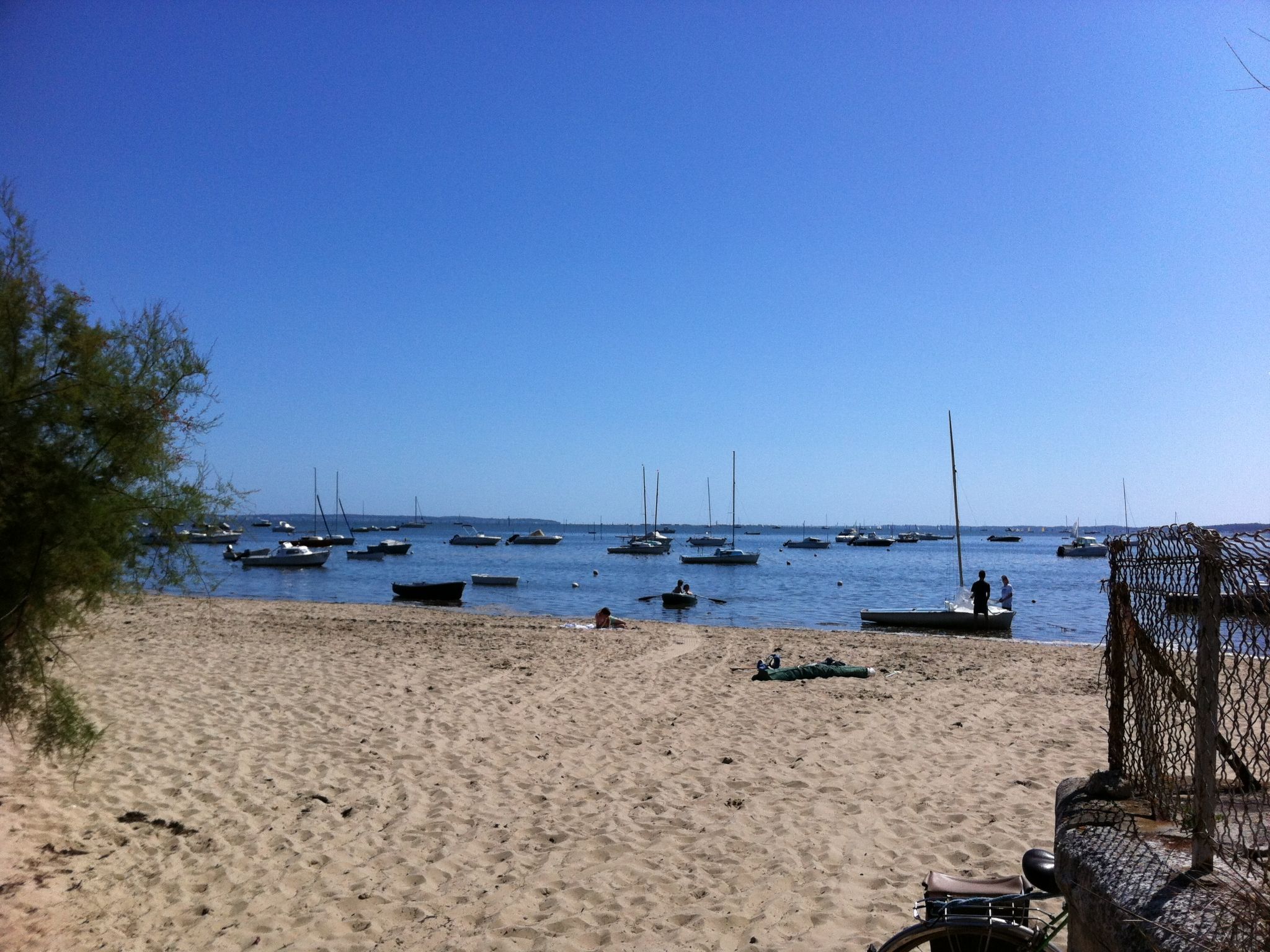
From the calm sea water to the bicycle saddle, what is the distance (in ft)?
22.4

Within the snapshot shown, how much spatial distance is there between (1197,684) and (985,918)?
3.88 ft

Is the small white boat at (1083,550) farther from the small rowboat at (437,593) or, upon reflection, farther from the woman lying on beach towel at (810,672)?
the woman lying on beach towel at (810,672)

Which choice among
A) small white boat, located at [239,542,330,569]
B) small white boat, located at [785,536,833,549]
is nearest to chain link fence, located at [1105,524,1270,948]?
small white boat, located at [239,542,330,569]

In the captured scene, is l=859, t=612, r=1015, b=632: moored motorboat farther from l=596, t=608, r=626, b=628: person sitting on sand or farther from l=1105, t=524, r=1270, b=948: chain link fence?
l=1105, t=524, r=1270, b=948: chain link fence

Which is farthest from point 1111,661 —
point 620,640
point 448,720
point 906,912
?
point 620,640

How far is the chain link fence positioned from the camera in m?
2.32

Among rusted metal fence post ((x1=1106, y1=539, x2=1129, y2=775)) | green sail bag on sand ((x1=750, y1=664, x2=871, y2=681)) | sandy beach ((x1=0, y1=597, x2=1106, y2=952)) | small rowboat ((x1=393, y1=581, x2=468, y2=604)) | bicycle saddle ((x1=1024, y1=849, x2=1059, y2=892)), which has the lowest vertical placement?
small rowboat ((x1=393, y1=581, x2=468, y2=604))

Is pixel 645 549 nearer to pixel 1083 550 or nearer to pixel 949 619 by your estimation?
pixel 1083 550

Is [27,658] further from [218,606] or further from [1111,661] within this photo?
[218,606]

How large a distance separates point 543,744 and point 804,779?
9.32 ft

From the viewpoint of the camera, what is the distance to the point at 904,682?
13609mm

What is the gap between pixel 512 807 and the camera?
281 inches

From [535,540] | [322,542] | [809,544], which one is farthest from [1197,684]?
[535,540]

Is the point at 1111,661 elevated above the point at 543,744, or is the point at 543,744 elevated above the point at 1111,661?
the point at 1111,661
